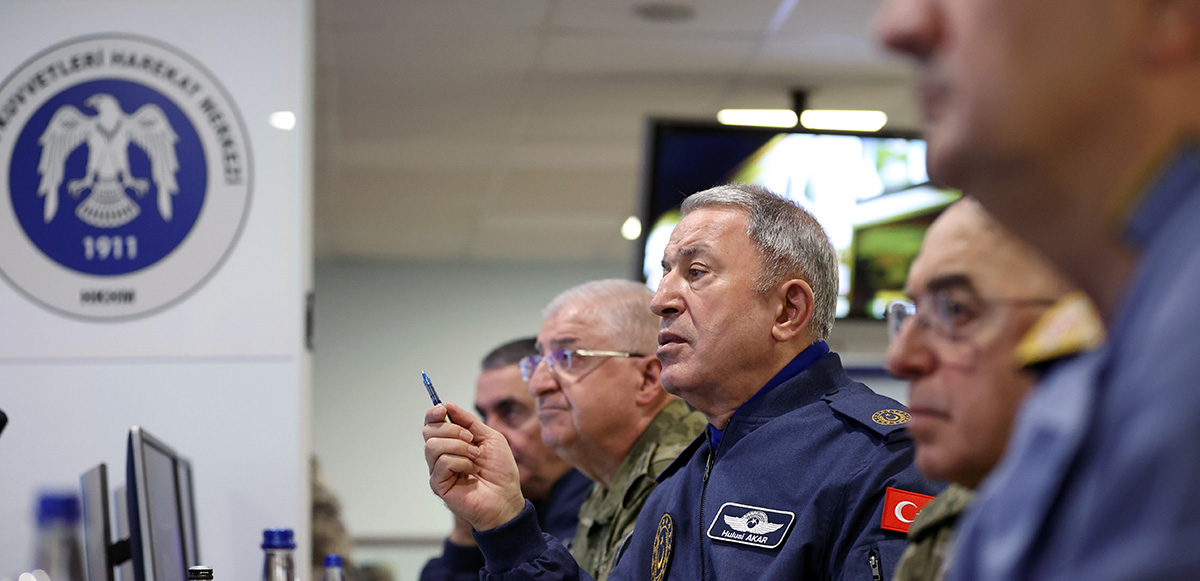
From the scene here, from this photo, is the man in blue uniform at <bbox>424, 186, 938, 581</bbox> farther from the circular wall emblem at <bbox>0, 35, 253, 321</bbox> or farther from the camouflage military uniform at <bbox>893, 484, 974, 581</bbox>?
the circular wall emblem at <bbox>0, 35, 253, 321</bbox>

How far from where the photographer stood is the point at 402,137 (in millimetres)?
5215

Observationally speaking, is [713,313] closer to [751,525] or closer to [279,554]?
[751,525]

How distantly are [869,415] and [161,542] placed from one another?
115 cm

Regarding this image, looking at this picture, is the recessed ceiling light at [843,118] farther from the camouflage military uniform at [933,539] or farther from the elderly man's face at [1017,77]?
the elderly man's face at [1017,77]

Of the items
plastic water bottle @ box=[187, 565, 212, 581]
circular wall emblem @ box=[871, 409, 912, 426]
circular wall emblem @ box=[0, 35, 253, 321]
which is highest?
circular wall emblem @ box=[0, 35, 253, 321]

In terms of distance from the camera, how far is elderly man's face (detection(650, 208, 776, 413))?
1743mm

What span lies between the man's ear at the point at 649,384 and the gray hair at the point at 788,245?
57cm

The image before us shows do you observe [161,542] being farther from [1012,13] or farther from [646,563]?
[1012,13]

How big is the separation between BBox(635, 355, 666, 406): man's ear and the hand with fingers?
0.76 metres

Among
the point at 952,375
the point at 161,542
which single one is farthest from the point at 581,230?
the point at 952,375

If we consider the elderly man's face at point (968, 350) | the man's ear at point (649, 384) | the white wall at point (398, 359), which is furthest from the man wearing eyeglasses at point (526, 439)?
the white wall at point (398, 359)

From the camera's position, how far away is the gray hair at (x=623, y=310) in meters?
2.44

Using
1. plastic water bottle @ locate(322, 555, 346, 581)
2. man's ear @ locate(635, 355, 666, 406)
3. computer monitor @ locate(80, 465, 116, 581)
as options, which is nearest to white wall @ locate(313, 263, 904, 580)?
man's ear @ locate(635, 355, 666, 406)

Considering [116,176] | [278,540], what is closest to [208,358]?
[116,176]
